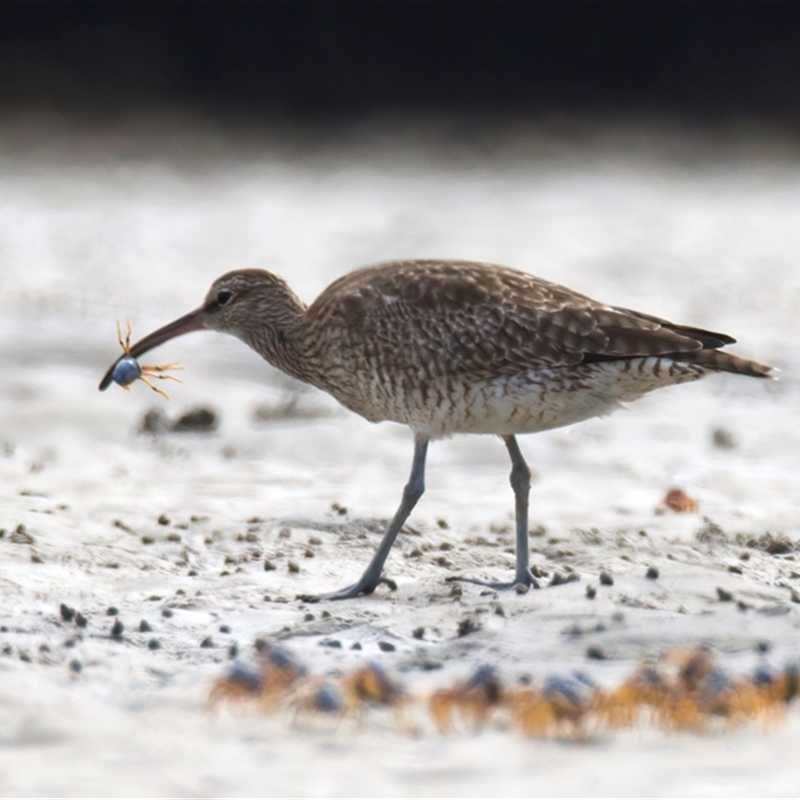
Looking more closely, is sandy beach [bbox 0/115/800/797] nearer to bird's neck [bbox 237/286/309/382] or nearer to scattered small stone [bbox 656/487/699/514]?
scattered small stone [bbox 656/487/699/514]

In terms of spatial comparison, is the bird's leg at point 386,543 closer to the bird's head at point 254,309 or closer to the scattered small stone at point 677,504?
the bird's head at point 254,309

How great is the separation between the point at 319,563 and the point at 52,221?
1126cm

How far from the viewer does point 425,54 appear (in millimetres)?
25328

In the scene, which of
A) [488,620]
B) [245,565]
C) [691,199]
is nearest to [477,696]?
[488,620]

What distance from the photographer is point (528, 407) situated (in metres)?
6.76

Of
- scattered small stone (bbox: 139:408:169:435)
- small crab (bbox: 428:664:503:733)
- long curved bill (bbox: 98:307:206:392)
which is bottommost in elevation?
small crab (bbox: 428:664:503:733)

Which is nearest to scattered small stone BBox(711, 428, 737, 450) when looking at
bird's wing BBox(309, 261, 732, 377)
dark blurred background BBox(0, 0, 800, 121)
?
bird's wing BBox(309, 261, 732, 377)

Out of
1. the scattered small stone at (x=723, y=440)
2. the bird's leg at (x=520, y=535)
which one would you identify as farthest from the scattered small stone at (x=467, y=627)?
the scattered small stone at (x=723, y=440)

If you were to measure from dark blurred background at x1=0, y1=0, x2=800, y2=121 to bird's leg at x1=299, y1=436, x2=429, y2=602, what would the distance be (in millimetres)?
17739

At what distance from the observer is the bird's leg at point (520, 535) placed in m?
6.77

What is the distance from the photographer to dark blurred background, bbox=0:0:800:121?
2442cm

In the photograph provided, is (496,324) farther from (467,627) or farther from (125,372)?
(125,372)

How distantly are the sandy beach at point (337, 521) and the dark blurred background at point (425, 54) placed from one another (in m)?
A: 5.52

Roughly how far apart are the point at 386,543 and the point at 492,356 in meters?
0.89
